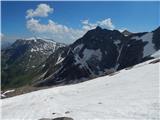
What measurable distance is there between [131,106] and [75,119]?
5.66 m

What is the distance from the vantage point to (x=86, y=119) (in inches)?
963

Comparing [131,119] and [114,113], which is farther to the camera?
[114,113]

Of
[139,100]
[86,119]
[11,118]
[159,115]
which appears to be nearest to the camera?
[159,115]

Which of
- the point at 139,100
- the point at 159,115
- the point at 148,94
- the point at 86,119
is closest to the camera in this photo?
the point at 159,115

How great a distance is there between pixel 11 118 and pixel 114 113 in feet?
45.3

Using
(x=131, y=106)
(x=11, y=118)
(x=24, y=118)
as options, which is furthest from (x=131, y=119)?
(x=11, y=118)

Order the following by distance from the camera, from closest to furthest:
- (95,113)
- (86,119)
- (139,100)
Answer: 1. (86,119)
2. (95,113)
3. (139,100)

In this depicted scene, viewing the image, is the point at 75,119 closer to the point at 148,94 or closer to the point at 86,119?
the point at 86,119

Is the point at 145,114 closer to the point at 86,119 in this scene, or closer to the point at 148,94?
the point at 86,119

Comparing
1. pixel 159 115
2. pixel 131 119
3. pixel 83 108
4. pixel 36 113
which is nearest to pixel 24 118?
pixel 36 113

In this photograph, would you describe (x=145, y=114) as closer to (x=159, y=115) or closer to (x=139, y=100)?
(x=159, y=115)

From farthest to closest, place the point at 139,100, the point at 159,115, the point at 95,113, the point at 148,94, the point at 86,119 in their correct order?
the point at 148,94 → the point at 139,100 → the point at 95,113 → the point at 86,119 → the point at 159,115

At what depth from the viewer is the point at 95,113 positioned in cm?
2605

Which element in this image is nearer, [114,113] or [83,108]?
[114,113]
